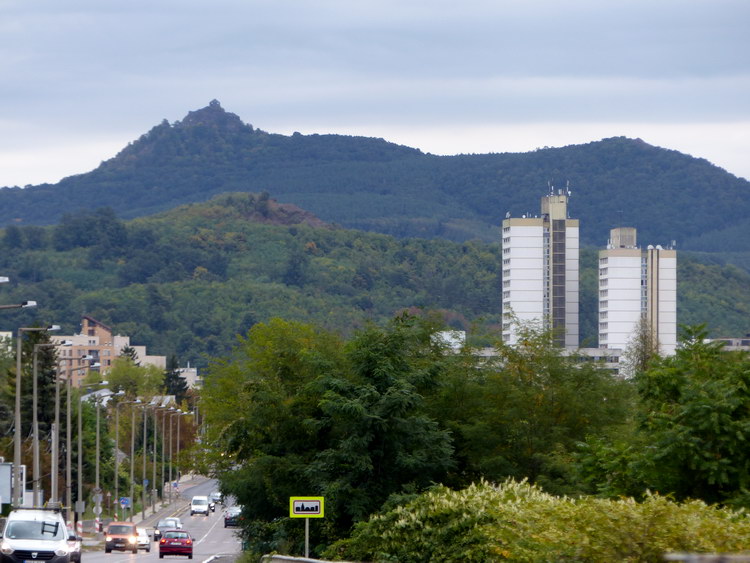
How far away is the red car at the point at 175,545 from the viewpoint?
170ft

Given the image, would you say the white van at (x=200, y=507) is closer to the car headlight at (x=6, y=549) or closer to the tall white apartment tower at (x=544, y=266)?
the car headlight at (x=6, y=549)

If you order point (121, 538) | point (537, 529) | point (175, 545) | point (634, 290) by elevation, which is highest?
point (634, 290)

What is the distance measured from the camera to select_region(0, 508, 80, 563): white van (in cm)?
3081

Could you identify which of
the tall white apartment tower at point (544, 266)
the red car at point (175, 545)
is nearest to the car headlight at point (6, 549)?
the red car at point (175, 545)

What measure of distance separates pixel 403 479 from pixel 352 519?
1.85m

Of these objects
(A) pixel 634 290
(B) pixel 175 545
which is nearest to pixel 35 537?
(B) pixel 175 545

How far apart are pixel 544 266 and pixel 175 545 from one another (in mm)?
143997

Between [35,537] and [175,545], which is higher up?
[35,537]

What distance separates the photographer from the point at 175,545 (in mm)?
51750

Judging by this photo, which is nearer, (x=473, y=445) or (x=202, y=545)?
(x=473, y=445)

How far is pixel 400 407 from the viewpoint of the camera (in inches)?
Result: 1344

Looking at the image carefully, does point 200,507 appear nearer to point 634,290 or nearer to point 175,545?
point 175,545

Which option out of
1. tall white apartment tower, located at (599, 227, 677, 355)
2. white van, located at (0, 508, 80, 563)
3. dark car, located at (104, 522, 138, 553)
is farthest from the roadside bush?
tall white apartment tower, located at (599, 227, 677, 355)

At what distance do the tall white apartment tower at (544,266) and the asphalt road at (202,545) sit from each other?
80151mm
